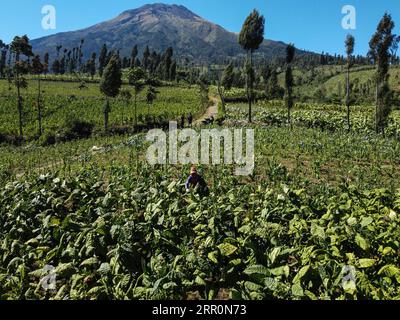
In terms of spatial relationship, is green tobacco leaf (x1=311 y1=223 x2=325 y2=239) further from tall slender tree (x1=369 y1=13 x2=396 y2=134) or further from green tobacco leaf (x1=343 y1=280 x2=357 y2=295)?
tall slender tree (x1=369 y1=13 x2=396 y2=134)

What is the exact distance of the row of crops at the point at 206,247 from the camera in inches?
308

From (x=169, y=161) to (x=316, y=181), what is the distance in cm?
798

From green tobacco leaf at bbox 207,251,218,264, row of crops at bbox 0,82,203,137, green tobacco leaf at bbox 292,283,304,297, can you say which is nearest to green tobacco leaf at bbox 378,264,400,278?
green tobacco leaf at bbox 292,283,304,297

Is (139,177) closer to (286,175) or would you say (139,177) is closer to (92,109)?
(286,175)

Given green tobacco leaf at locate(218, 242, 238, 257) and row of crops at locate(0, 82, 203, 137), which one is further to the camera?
row of crops at locate(0, 82, 203, 137)

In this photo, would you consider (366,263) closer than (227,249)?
Yes

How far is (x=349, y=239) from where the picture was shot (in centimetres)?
934

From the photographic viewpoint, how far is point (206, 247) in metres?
9.35

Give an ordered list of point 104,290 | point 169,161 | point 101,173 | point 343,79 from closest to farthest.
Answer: point 104,290, point 101,173, point 169,161, point 343,79

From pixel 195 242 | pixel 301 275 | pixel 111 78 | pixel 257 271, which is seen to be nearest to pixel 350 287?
pixel 301 275

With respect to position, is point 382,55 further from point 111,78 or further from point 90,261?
point 90,261

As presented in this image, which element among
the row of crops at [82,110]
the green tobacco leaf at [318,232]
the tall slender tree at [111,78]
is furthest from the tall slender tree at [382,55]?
the green tobacco leaf at [318,232]

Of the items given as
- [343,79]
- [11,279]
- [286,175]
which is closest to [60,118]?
[286,175]

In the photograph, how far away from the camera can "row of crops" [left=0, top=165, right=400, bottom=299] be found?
7.83 metres
